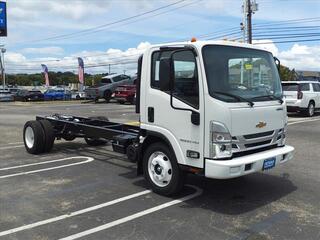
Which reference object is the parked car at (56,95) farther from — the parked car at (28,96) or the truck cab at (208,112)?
the truck cab at (208,112)

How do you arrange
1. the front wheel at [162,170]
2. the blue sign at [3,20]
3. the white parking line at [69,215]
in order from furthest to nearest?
the blue sign at [3,20], the front wheel at [162,170], the white parking line at [69,215]

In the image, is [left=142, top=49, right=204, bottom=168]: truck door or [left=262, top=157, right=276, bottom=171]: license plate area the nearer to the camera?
[left=142, top=49, right=204, bottom=168]: truck door

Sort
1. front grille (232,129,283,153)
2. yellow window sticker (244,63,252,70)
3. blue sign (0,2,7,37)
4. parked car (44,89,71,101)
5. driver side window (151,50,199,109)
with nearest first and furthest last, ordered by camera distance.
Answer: front grille (232,129,283,153) < driver side window (151,50,199,109) < yellow window sticker (244,63,252,70) < blue sign (0,2,7,37) < parked car (44,89,71,101)

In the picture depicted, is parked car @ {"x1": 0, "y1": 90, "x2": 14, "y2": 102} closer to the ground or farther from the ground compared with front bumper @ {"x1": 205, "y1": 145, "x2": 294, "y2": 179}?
farther from the ground

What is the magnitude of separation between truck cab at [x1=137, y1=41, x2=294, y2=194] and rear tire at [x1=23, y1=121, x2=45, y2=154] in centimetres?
393

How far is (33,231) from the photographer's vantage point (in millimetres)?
5387

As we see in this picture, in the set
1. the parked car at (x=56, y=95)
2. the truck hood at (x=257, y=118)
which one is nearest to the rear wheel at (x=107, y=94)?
the parked car at (x=56, y=95)

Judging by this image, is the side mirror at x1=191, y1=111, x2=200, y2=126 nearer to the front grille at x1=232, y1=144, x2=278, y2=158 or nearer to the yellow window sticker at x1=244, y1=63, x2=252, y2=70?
the front grille at x1=232, y1=144, x2=278, y2=158

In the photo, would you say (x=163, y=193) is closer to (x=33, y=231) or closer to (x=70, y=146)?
(x=33, y=231)

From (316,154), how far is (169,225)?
244 inches

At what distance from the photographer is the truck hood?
19.8 ft

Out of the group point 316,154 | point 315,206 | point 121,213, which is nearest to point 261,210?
point 315,206

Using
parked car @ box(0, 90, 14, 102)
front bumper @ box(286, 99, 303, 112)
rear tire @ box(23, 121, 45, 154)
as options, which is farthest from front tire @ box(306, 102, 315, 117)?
parked car @ box(0, 90, 14, 102)

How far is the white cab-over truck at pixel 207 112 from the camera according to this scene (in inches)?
237
